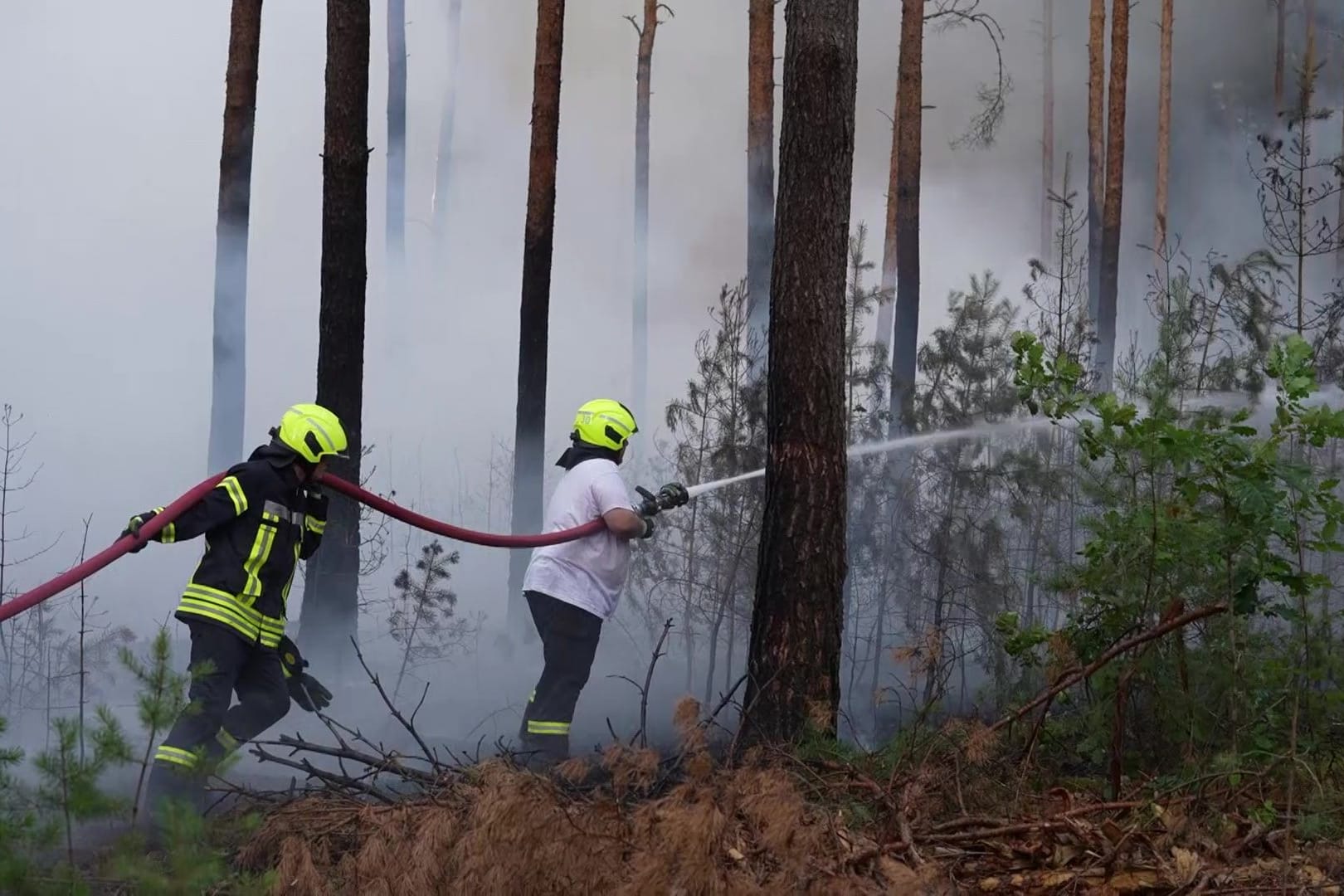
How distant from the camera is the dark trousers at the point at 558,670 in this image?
629 cm

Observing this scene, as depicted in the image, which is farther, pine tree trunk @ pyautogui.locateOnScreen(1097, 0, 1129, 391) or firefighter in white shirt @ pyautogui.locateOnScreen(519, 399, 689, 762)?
pine tree trunk @ pyautogui.locateOnScreen(1097, 0, 1129, 391)

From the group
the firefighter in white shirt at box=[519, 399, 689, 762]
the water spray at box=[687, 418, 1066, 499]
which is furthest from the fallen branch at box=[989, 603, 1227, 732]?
the water spray at box=[687, 418, 1066, 499]

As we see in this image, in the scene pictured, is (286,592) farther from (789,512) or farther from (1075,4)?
(1075,4)

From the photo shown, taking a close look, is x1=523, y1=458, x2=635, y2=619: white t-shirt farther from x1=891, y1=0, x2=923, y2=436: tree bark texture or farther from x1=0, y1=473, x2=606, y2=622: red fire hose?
x1=891, y1=0, x2=923, y2=436: tree bark texture

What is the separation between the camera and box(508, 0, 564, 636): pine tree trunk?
9.88 m

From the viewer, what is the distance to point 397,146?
33.5 feet

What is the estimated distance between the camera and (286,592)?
220 inches

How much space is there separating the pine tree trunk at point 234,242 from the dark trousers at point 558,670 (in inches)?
153

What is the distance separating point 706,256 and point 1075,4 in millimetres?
5281

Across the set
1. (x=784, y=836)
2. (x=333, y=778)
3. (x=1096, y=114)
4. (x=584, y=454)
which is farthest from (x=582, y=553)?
(x=1096, y=114)

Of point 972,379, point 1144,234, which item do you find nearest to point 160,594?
point 972,379

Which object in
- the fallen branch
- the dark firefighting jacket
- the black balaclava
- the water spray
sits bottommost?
the fallen branch

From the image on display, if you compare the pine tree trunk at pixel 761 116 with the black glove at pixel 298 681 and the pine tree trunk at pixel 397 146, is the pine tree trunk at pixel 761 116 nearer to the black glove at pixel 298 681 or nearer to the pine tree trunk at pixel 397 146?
the pine tree trunk at pixel 397 146

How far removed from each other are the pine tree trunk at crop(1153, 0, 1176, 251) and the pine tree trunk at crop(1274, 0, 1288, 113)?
1264 millimetres
